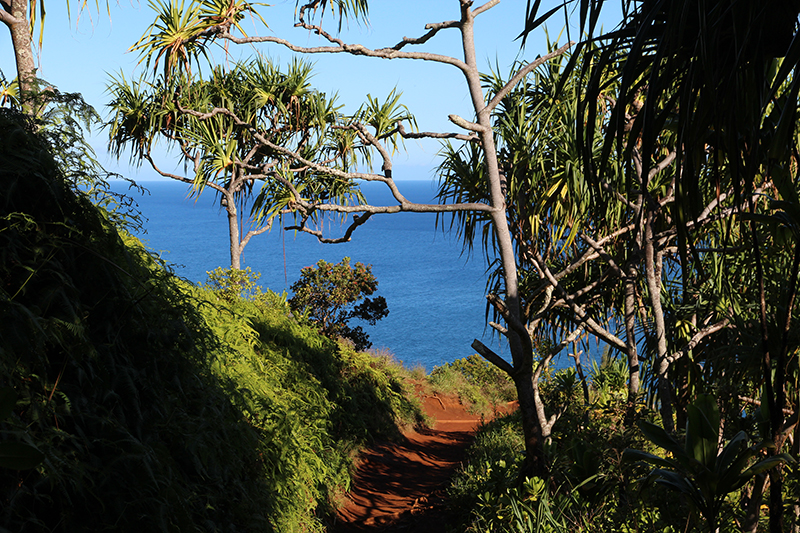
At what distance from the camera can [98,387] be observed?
7.16 ft

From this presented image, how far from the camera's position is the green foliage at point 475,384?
37.1 ft

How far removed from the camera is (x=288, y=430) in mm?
4336

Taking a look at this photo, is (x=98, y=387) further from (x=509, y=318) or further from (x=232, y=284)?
(x=232, y=284)

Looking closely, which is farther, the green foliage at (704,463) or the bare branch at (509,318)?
the bare branch at (509,318)

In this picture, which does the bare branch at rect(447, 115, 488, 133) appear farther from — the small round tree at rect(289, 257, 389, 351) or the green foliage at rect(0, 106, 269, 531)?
the small round tree at rect(289, 257, 389, 351)

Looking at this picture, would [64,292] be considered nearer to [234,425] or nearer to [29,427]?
[29,427]

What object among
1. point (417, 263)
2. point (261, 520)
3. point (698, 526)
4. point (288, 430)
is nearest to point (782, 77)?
point (698, 526)

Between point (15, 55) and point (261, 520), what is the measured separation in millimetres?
3110

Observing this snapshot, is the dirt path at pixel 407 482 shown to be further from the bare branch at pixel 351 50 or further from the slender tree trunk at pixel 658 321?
the bare branch at pixel 351 50

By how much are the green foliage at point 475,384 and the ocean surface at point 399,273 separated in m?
4.96

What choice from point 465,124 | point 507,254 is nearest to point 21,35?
point 465,124

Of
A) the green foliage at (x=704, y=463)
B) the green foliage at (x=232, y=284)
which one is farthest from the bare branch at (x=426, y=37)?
the green foliage at (x=232, y=284)

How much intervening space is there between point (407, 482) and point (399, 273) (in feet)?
168

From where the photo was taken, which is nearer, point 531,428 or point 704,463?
point 704,463
